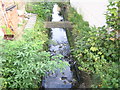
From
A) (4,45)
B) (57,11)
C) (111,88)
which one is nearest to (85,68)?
(111,88)

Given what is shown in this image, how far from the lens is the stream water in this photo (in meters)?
4.24

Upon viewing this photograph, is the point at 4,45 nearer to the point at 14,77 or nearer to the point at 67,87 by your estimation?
the point at 14,77

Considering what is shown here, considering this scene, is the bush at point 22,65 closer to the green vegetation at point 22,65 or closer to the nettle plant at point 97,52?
the green vegetation at point 22,65

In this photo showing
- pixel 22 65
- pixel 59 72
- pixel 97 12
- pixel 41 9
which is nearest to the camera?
pixel 22 65

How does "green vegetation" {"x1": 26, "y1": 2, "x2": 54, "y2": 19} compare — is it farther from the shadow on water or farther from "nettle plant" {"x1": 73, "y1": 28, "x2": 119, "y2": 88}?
"nettle plant" {"x1": 73, "y1": 28, "x2": 119, "y2": 88}

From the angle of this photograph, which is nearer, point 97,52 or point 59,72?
point 97,52

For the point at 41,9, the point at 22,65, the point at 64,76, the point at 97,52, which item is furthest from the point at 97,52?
the point at 41,9

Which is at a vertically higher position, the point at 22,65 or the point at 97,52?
the point at 97,52

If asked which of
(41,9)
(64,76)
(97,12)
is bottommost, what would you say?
(64,76)

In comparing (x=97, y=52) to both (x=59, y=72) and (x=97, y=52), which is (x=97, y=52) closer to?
(x=97, y=52)

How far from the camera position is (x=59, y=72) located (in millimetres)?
4734

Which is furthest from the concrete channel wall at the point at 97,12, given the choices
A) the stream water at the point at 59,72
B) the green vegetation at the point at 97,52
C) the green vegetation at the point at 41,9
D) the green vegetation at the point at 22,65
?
the green vegetation at the point at 22,65

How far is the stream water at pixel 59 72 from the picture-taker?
13.9ft

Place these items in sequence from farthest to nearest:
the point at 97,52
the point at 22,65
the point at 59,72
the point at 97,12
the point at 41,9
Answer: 1. the point at 41,9
2. the point at 97,12
3. the point at 59,72
4. the point at 97,52
5. the point at 22,65
